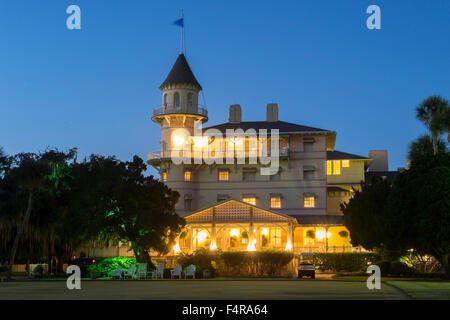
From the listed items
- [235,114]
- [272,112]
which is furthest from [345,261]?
[235,114]

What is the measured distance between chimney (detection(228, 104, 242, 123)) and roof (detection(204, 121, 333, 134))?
0.49 meters

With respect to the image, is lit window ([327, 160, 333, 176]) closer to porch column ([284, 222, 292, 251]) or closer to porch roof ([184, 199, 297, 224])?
porch roof ([184, 199, 297, 224])

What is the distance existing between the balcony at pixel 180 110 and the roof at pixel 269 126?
2763 mm

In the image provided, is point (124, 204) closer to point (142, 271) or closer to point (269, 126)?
point (142, 271)

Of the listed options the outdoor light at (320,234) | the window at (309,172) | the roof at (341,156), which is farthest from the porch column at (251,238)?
the roof at (341,156)

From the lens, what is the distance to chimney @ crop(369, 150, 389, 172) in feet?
236

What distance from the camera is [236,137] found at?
59.8 m

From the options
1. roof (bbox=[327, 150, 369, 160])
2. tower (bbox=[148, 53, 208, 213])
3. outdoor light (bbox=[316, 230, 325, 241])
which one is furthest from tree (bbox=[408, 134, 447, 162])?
tower (bbox=[148, 53, 208, 213])

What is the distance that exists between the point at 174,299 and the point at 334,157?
48.5 meters

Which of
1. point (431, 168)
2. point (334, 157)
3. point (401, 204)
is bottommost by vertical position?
point (401, 204)

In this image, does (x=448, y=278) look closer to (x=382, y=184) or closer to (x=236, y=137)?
(x=382, y=184)

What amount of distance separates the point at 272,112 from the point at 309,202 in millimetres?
11219
